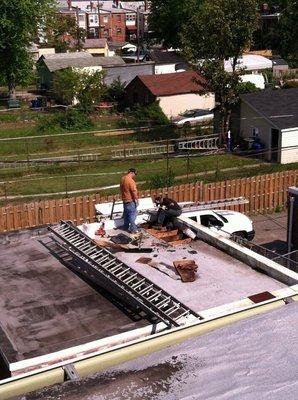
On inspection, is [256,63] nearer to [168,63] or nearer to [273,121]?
[168,63]

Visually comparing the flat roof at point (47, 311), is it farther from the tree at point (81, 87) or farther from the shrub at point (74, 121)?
the tree at point (81, 87)

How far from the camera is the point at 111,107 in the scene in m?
47.8

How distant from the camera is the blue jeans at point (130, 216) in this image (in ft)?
48.6

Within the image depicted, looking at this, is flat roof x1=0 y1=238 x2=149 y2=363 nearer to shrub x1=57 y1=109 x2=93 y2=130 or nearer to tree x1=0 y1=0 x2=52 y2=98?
shrub x1=57 y1=109 x2=93 y2=130

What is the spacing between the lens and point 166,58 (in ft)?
200

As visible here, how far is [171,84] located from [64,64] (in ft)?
40.9

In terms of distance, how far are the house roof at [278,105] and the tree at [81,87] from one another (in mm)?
15111

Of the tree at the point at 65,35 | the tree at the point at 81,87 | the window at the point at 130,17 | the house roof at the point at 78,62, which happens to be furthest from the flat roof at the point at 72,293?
the window at the point at 130,17

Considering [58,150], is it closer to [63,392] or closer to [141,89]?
[141,89]

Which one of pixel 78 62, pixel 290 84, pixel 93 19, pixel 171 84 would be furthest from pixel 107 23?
pixel 171 84

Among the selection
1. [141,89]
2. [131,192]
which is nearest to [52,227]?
[131,192]

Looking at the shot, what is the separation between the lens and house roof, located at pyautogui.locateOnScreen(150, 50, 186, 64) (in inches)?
2341

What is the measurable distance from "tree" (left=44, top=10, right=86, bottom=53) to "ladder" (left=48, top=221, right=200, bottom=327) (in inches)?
2504

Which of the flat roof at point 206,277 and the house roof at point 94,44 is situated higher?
the house roof at point 94,44
